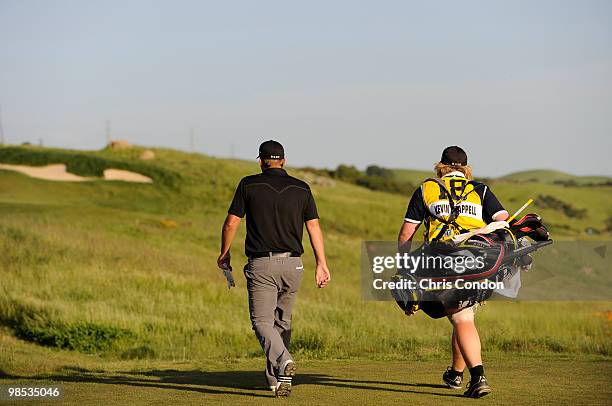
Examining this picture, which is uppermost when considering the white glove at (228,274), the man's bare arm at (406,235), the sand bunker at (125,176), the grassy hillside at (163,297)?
the sand bunker at (125,176)

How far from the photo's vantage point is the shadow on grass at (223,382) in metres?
11.5

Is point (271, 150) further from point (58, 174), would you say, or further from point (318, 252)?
point (58, 174)

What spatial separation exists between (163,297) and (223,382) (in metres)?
18.8

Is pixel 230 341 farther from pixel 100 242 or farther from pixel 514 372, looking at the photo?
pixel 100 242

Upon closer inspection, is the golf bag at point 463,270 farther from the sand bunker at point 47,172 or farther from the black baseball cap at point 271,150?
the sand bunker at point 47,172

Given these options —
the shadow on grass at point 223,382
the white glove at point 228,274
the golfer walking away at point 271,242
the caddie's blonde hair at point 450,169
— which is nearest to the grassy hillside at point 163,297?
the shadow on grass at point 223,382

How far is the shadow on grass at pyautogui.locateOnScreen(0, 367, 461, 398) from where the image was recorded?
1153 centimetres

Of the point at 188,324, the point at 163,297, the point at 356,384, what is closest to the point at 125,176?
the point at 163,297

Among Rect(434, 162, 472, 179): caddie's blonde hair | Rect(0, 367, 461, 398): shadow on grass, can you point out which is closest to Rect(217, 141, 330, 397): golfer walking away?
Rect(0, 367, 461, 398): shadow on grass

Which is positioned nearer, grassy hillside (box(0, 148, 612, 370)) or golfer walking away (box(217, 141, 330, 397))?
golfer walking away (box(217, 141, 330, 397))

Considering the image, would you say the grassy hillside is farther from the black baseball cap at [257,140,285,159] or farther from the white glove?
the black baseball cap at [257,140,285,159]

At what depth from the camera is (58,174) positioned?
71.8m

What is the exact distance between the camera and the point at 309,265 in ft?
176

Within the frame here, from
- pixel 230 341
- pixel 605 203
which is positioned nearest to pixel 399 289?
pixel 230 341
